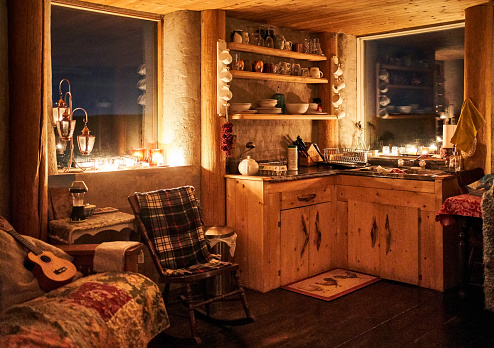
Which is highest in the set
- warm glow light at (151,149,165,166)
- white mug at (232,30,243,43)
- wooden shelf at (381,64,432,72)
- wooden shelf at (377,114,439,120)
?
white mug at (232,30,243,43)

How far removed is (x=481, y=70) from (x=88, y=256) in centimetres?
375

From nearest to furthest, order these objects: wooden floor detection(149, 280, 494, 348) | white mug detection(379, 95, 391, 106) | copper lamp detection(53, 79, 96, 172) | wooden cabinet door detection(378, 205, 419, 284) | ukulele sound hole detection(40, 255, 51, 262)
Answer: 1. ukulele sound hole detection(40, 255, 51, 262)
2. wooden floor detection(149, 280, 494, 348)
3. copper lamp detection(53, 79, 96, 172)
4. wooden cabinet door detection(378, 205, 419, 284)
5. white mug detection(379, 95, 391, 106)

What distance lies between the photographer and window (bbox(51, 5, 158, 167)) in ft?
14.4

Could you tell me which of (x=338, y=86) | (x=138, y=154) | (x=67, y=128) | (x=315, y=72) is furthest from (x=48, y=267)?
(x=338, y=86)

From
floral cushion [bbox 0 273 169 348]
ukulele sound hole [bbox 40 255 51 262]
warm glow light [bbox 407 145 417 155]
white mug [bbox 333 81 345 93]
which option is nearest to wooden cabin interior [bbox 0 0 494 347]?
warm glow light [bbox 407 145 417 155]

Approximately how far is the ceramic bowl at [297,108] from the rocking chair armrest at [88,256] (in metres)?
2.60

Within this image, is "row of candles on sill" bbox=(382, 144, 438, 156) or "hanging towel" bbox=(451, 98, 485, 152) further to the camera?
"row of candles on sill" bbox=(382, 144, 438, 156)

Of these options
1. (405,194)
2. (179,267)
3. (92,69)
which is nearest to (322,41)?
(405,194)

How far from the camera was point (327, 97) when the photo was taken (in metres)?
5.95

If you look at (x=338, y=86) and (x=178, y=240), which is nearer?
(x=178, y=240)

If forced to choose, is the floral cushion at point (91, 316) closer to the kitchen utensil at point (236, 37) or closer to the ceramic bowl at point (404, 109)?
the kitchen utensil at point (236, 37)

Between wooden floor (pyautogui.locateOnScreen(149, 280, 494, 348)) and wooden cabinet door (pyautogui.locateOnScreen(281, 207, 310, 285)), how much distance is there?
25 cm

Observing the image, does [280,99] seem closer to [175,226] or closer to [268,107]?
[268,107]

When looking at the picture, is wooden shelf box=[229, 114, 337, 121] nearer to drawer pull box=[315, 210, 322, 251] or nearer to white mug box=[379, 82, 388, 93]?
white mug box=[379, 82, 388, 93]
